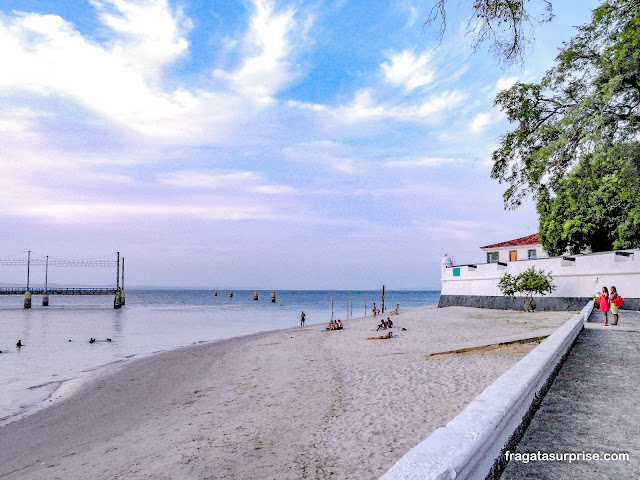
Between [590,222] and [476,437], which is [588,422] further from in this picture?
[590,222]

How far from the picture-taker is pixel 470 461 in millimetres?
2477

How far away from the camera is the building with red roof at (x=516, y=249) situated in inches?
1919

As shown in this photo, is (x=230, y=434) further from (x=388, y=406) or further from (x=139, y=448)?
(x=388, y=406)

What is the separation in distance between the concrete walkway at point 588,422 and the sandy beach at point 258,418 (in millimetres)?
1968

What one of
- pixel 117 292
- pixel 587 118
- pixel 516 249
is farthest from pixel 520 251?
pixel 117 292

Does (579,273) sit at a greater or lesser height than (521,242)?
lesser

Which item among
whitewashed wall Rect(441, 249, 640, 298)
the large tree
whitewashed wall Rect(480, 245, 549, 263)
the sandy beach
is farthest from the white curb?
whitewashed wall Rect(480, 245, 549, 263)

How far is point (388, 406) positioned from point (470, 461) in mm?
5828

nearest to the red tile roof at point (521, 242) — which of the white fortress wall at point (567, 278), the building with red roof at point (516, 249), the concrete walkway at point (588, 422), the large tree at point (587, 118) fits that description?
the building with red roof at point (516, 249)

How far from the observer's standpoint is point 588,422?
4406 mm

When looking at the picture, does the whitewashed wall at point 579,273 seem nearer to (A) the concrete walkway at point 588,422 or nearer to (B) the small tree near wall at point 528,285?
(B) the small tree near wall at point 528,285

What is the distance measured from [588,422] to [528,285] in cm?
2521

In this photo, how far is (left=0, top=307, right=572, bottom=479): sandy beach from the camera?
621 cm

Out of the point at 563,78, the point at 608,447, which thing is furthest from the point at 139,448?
the point at 563,78
